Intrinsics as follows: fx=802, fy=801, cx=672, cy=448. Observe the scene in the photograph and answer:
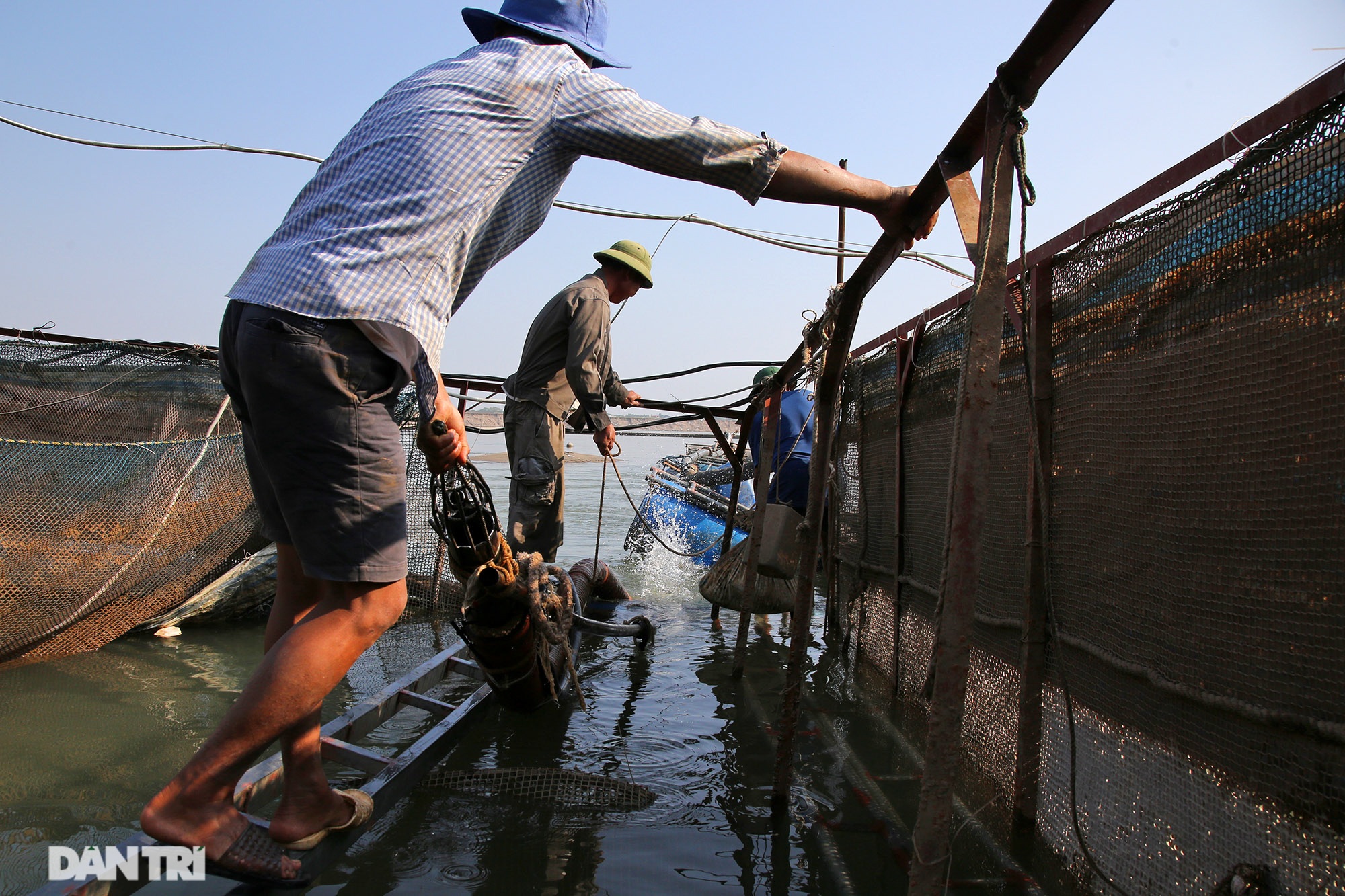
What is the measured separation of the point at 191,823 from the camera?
5.75 feet

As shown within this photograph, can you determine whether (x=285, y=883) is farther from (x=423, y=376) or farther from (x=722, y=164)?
(x=722, y=164)

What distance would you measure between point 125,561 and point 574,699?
2795mm

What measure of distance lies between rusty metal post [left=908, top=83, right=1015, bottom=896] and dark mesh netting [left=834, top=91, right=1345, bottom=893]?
603mm

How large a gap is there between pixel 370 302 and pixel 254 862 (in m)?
1.31

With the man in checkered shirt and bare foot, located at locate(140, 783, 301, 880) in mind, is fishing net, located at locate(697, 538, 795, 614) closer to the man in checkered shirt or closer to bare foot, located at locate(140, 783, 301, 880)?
the man in checkered shirt

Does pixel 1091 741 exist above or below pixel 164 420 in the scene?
below

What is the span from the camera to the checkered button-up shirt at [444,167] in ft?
5.88

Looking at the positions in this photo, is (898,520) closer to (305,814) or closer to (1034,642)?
(1034,642)

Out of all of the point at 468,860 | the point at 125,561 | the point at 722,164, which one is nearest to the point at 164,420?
the point at 125,561

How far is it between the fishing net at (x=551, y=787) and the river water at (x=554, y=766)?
0.05 meters

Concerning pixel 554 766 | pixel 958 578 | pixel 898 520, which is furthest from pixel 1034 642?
pixel 554 766

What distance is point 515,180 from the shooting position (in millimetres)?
2004

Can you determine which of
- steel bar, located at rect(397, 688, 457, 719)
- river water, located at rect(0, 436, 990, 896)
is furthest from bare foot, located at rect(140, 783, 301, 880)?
steel bar, located at rect(397, 688, 457, 719)

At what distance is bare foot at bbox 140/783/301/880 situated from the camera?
1725 mm
